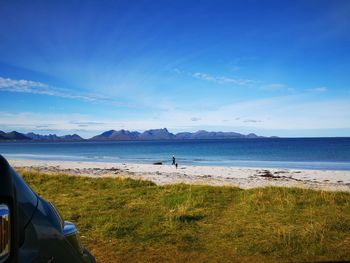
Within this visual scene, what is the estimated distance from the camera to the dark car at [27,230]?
1.30 metres

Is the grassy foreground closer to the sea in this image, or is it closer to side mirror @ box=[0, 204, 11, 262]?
side mirror @ box=[0, 204, 11, 262]

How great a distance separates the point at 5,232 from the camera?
1.30 m

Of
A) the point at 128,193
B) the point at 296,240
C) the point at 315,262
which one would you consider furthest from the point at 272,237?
the point at 128,193

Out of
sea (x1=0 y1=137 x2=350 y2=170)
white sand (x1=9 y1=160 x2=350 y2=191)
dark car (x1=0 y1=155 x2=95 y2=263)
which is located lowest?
white sand (x1=9 y1=160 x2=350 y2=191)

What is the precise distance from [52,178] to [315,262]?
15.3 m

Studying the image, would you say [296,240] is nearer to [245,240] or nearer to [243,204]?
[245,240]

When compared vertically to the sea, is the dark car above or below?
above

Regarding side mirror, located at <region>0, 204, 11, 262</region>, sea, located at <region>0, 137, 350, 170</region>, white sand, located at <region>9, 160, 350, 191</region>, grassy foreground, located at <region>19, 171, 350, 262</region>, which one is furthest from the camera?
sea, located at <region>0, 137, 350, 170</region>

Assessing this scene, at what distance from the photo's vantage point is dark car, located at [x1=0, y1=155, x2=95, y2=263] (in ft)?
4.27

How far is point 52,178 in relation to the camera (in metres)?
18.4

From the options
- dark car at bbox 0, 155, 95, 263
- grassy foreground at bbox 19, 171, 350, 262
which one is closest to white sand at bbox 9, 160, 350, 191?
grassy foreground at bbox 19, 171, 350, 262

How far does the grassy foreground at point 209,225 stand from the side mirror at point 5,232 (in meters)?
5.36

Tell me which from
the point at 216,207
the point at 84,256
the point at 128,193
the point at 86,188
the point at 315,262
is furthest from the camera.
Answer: the point at 86,188

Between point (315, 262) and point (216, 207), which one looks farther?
point (216, 207)
